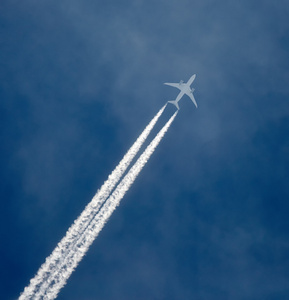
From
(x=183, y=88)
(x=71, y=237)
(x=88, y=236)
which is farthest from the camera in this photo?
(x=183, y=88)

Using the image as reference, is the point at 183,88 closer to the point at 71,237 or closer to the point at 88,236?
the point at 88,236

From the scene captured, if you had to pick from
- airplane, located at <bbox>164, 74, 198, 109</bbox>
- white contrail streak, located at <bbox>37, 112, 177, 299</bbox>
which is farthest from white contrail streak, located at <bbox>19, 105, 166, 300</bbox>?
airplane, located at <bbox>164, 74, 198, 109</bbox>

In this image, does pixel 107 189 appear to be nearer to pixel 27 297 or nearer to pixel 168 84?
pixel 27 297

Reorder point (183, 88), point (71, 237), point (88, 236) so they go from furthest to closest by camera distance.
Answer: point (183, 88) < point (88, 236) < point (71, 237)

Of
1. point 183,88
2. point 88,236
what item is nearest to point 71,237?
point 88,236

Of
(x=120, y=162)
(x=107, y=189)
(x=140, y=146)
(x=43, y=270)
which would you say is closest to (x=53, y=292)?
(x=43, y=270)

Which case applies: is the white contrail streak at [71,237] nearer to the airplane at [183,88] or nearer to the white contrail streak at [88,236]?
the white contrail streak at [88,236]
